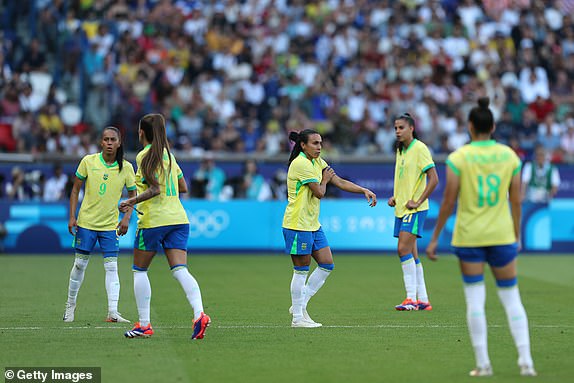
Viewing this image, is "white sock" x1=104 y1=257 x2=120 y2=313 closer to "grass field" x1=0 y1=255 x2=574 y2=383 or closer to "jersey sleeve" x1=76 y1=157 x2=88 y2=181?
"grass field" x1=0 y1=255 x2=574 y2=383

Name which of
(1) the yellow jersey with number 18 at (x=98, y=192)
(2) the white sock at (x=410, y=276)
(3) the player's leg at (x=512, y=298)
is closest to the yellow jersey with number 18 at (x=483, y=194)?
(3) the player's leg at (x=512, y=298)

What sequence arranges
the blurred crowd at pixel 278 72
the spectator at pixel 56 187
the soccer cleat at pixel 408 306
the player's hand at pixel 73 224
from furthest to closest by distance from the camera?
the blurred crowd at pixel 278 72 → the spectator at pixel 56 187 → the soccer cleat at pixel 408 306 → the player's hand at pixel 73 224

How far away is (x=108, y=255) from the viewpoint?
1291cm

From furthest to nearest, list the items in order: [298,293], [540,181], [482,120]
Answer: [540,181], [298,293], [482,120]

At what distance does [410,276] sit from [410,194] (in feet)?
3.57

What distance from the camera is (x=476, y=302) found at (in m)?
8.75

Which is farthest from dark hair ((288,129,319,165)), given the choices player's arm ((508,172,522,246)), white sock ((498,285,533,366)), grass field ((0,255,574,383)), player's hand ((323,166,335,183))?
white sock ((498,285,533,366))

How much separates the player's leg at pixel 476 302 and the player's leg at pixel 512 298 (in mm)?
136

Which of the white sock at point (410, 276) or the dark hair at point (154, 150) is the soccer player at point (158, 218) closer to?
the dark hair at point (154, 150)

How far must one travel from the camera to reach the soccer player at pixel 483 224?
28.7 feet

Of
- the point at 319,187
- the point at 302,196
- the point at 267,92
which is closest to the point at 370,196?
the point at 319,187

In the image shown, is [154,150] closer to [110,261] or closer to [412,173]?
[110,261]

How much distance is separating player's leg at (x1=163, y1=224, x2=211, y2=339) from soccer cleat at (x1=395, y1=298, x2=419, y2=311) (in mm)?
3850

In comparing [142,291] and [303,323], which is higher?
[142,291]
